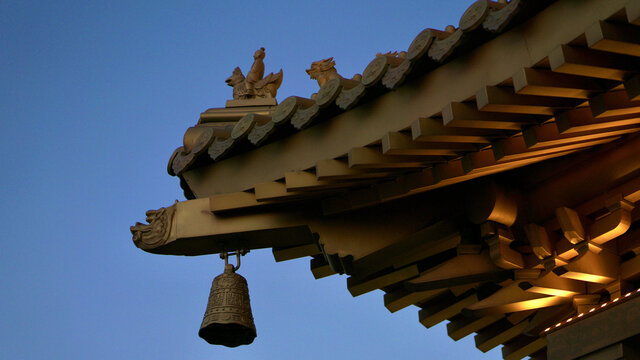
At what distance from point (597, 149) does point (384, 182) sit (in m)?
1.24

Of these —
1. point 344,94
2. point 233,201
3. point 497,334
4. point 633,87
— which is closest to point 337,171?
point 344,94

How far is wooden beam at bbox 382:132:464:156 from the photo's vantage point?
4035 millimetres

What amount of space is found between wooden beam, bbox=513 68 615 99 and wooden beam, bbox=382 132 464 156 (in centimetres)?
64

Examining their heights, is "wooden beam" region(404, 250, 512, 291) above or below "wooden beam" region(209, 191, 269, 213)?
below

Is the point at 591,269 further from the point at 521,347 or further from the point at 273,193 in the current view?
the point at 273,193

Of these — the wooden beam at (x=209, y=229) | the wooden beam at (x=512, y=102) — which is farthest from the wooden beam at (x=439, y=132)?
the wooden beam at (x=209, y=229)

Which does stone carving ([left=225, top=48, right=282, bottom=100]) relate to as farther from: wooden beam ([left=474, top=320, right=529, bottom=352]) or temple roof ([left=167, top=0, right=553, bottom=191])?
wooden beam ([left=474, top=320, right=529, bottom=352])

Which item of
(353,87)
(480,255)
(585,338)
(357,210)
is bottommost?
(585,338)

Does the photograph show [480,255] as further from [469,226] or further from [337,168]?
[337,168]

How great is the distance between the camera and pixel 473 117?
3770 millimetres

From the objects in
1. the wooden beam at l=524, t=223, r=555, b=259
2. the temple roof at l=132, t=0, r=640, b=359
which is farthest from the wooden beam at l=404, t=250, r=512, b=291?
the wooden beam at l=524, t=223, r=555, b=259

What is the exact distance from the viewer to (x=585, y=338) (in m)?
3.70

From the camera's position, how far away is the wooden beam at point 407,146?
4.04m

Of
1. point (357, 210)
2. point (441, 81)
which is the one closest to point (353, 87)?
point (441, 81)
